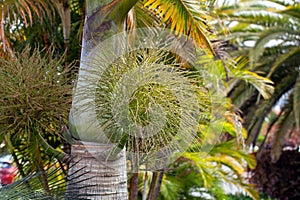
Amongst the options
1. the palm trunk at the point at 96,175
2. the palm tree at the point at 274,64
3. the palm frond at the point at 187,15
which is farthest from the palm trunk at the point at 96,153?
the palm tree at the point at 274,64

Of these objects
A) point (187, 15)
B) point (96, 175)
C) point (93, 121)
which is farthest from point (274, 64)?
point (93, 121)

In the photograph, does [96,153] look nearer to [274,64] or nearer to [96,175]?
[96,175]

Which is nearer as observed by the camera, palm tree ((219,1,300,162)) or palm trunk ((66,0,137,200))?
palm trunk ((66,0,137,200))

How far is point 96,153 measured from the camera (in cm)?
236

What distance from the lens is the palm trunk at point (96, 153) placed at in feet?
7.61

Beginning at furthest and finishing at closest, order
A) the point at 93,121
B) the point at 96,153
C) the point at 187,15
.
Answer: the point at 187,15 → the point at 96,153 → the point at 93,121

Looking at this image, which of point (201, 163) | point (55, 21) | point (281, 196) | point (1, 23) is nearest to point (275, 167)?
point (281, 196)

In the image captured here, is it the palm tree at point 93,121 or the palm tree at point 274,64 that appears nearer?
the palm tree at point 93,121

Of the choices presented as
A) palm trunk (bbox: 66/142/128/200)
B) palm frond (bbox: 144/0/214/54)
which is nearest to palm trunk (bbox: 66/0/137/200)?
palm trunk (bbox: 66/142/128/200)

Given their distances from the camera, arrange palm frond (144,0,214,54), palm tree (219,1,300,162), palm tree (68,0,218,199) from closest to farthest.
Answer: palm tree (68,0,218,199) < palm frond (144,0,214,54) < palm tree (219,1,300,162)

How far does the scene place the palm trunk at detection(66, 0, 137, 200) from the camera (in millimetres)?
2318

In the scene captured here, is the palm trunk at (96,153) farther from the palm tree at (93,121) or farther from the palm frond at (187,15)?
the palm frond at (187,15)

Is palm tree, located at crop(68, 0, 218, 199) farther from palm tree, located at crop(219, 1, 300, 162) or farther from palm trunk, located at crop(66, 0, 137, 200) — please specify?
palm tree, located at crop(219, 1, 300, 162)

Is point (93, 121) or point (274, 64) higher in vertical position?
point (274, 64)
